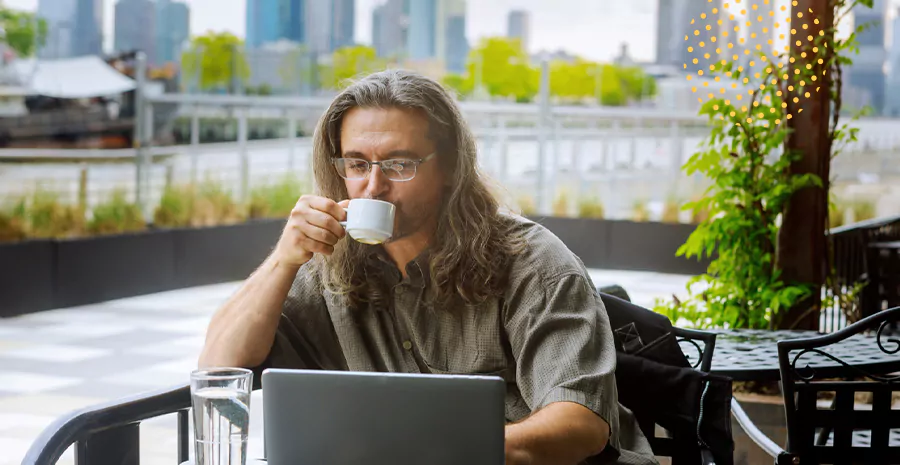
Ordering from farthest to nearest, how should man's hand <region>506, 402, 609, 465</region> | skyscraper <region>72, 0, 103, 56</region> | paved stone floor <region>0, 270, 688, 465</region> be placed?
skyscraper <region>72, 0, 103, 56</region> < paved stone floor <region>0, 270, 688, 465</region> < man's hand <region>506, 402, 609, 465</region>

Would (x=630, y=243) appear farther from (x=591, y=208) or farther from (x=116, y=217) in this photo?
(x=116, y=217)

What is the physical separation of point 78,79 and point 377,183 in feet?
26.4

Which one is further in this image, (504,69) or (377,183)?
(504,69)

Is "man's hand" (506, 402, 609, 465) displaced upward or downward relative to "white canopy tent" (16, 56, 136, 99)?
downward

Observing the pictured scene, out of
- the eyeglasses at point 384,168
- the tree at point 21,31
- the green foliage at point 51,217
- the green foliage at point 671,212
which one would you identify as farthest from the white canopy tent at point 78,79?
the eyeglasses at point 384,168

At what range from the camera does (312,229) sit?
1.74 metres

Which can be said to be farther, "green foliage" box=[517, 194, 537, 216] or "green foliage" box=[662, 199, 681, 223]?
"green foliage" box=[517, 194, 537, 216]

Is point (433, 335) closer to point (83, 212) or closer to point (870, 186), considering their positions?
point (83, 212)

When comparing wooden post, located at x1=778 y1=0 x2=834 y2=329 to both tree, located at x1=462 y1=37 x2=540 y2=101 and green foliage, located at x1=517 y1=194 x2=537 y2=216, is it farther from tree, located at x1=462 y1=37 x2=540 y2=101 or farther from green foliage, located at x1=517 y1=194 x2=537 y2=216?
tree, located at x1=462 y1=37 x2=540 y2=101

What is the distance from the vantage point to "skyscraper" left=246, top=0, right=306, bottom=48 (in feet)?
36.6

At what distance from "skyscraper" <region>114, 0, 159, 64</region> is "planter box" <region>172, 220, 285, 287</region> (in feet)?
6.99

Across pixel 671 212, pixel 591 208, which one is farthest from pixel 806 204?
pixel 591 208

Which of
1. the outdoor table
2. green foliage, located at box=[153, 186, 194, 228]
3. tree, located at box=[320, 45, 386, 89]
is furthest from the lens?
tree, located at box=[320, 45, 386, 89]

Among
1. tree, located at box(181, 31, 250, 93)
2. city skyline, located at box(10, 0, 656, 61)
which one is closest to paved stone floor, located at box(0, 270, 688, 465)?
tree, located at box(181, 31, 250, 93)
